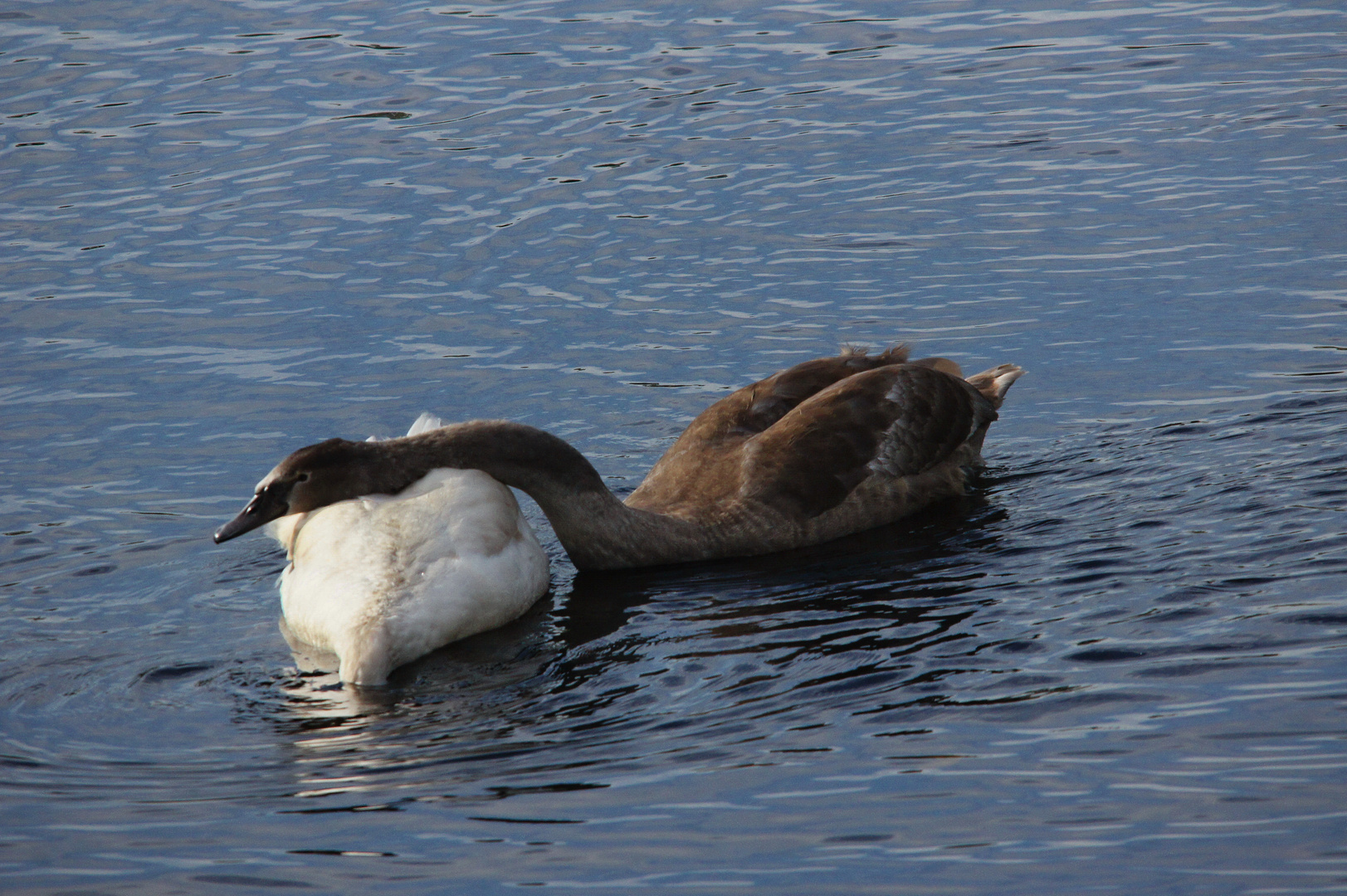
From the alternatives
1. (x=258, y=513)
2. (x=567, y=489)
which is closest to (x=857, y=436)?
(x=567, y=489)

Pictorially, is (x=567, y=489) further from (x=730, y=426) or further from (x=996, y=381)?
(x=996, y=381)

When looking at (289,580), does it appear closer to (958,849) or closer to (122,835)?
(122,835)

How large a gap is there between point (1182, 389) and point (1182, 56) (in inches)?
298

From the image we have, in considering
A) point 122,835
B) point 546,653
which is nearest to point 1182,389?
point 546,653

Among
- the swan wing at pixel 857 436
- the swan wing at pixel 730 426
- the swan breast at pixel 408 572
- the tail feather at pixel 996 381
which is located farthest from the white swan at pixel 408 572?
the tail feather at pixel 996 381

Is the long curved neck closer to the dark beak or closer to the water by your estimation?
the water

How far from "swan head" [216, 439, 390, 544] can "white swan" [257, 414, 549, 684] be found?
0.06 meters

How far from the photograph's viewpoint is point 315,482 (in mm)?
9117

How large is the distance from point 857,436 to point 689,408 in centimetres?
192

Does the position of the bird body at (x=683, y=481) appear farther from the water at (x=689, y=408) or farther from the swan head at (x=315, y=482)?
the water at (x=689, y=408)

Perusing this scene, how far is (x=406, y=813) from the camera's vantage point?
6707mm

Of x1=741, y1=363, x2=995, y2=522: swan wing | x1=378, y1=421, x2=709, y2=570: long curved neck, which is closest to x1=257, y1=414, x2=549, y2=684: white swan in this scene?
x1=378, y1=421, x2=709, y2=570: long curved neck

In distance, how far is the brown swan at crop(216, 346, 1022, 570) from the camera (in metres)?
9.29

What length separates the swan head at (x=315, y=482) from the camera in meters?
9.04
